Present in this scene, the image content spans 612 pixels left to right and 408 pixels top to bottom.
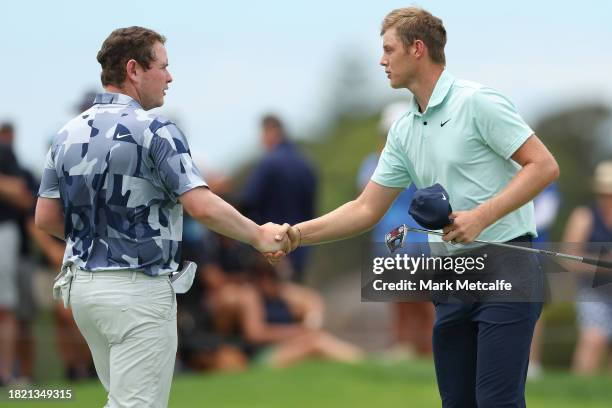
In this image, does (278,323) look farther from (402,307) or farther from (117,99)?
(117,99)

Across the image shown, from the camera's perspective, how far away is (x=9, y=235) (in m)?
11.5

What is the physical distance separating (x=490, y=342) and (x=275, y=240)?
1.21 meters

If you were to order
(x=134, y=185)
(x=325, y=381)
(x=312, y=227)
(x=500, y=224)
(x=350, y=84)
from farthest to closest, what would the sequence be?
(x=350, y=84) < (x=325, y=381) < (x=312, y=227) < (x=500, y=224) < (x=134, y=185)

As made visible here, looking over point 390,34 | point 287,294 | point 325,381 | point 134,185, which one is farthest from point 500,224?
point 287,294

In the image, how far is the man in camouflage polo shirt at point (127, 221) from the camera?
18.6 feet

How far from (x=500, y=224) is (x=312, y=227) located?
1.10 meters

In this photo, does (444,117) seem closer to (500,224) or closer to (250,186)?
(500,224)

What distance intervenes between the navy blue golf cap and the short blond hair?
2.36 feet

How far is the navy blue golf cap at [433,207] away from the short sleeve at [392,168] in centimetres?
55

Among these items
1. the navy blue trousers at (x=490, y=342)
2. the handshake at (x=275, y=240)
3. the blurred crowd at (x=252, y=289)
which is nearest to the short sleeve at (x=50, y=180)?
the handshake at (x=275, y=240)

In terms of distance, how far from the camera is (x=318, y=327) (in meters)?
12.9

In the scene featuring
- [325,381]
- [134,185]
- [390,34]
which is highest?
[390,34]

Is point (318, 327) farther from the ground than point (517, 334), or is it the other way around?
Result: point (517, 334)

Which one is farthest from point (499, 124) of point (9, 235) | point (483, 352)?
point (9, 235)
